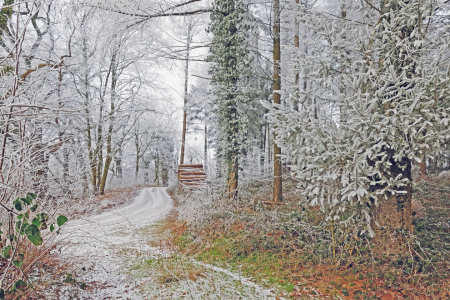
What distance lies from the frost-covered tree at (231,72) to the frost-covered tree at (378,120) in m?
4.51

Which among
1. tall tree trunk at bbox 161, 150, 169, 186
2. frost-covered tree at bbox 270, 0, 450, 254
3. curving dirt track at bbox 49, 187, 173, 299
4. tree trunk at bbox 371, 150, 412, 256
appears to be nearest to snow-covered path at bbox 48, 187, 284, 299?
curving dirt track at bbox 49, 187, 173, 299

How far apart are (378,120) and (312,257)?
2520 millimetres

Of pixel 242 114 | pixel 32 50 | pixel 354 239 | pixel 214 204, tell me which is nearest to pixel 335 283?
pixel 354 239

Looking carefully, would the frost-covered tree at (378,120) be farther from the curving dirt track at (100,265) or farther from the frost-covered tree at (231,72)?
the frost-covered tree at (231,72)

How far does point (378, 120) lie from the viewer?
4.02 metres

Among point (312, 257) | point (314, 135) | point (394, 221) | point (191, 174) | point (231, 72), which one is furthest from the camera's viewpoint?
point (191, 174)

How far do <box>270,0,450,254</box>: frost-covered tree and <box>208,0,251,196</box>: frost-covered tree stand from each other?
4.51 m

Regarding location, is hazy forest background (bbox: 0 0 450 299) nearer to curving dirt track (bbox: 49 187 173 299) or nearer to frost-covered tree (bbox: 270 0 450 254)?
frost-covered tree (bbox: 270 0 450 254)

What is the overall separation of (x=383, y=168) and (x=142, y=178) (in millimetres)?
30383

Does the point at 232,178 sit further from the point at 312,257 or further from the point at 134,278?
the point at 134,278

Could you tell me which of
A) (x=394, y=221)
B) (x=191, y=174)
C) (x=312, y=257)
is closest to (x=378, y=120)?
(x=394, y=221)

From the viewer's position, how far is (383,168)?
154 inches

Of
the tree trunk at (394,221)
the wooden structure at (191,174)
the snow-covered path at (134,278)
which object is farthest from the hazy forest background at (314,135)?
the wooden structure at (191,174)

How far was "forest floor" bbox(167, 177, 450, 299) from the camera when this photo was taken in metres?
3.57
